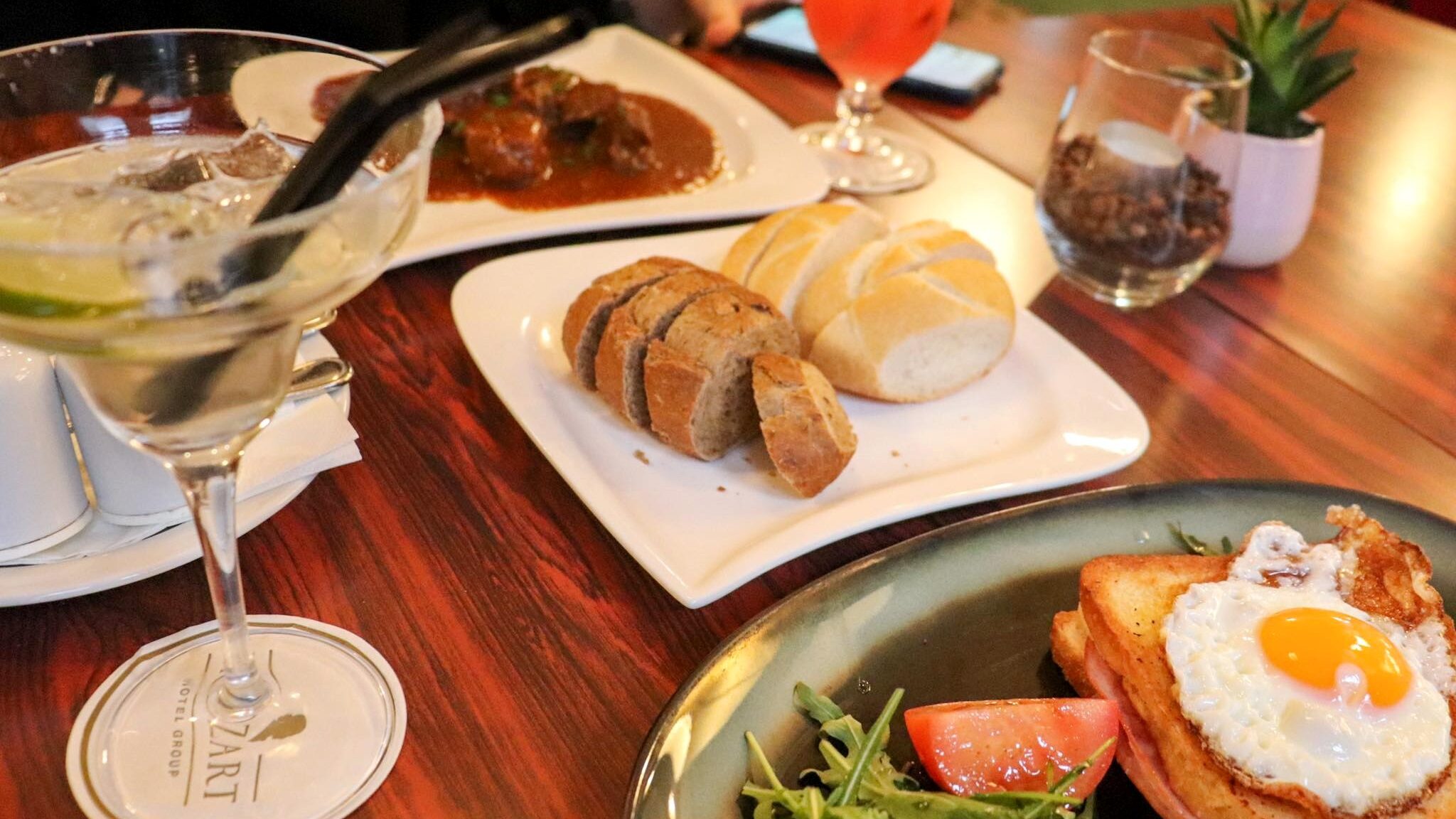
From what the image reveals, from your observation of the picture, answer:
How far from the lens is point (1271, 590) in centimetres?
144

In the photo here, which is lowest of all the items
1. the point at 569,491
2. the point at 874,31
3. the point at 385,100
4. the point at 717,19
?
the point at 569,491

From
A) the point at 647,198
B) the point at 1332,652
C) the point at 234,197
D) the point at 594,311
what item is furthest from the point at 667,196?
the point at 1332,652

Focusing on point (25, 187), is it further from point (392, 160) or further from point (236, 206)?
point (392, 160)

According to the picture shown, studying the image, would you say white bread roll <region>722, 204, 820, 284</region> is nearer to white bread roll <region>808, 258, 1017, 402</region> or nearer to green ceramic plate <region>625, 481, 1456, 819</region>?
white bread roll <region>808, 258, 1017, 402</region>

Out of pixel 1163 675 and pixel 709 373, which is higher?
pixel 709 373

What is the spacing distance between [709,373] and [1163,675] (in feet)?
2.48

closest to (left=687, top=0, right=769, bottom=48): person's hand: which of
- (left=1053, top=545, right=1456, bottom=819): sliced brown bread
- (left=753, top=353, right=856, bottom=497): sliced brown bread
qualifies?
(left=753, top=353, right=856, bottom=497): sliced brown bread

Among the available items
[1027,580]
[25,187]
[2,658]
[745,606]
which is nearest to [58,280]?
[25,187]

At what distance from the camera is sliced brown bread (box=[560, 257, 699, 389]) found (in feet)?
5.91

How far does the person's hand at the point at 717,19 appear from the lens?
3.35 metres

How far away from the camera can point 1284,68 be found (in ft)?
7.80

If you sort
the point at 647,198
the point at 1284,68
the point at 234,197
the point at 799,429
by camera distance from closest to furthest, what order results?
the point at 234,197
the point at 799,429
the point at 1284,68
the point at 647,198

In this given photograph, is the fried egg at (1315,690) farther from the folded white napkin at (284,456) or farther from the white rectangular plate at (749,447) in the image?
the folded white napkin at (284,456)

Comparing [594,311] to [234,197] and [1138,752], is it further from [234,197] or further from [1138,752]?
[1138,752]
